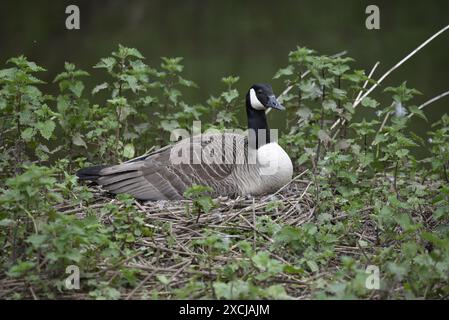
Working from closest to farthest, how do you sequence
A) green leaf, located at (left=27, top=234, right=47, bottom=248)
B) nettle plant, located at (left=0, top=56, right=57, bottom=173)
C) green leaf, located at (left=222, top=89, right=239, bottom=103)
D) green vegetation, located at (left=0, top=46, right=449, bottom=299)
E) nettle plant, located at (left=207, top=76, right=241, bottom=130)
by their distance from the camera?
green leaf, located at (left=27, top=234, right=47, bottom=248)
green vegetation, located at (left=0, top=46, right=449, bottom=299)
nettle plant, located at (left=0, top=56, right=57, bottom=173)
green leaf, located at (left=222, top=89, right=239, bottom=103)
nettle plant, located at (left=207, top=76, right=241, bottom=130)

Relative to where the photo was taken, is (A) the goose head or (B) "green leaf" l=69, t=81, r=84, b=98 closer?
(B) "green leaf" l=69, t=81, r=84, b=98

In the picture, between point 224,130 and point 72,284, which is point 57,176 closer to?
point 224,130

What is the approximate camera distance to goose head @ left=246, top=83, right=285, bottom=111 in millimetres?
6942

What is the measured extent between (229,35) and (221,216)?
10.6m

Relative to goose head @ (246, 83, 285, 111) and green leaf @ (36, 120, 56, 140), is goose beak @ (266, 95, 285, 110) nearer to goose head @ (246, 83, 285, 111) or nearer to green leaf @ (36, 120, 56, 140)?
goose head @ (246, 83, 285, 111)

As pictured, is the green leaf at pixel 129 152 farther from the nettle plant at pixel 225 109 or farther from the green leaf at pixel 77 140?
the nettle plant at pixel 225 109

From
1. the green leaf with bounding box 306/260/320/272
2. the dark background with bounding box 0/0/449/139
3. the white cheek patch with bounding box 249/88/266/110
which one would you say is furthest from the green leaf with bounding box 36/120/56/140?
the dark background with bounding box 0/0/449/139

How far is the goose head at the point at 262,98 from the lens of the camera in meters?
6.94

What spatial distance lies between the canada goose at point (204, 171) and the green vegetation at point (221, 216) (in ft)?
0.54

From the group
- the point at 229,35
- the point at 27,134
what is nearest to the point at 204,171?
the point at 27,134

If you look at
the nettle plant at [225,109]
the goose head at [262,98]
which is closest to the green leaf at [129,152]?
the nettle plant at [225,109]

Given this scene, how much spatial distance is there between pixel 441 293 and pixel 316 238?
1.03m

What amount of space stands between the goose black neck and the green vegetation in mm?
351

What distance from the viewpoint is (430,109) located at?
12.4 metres
